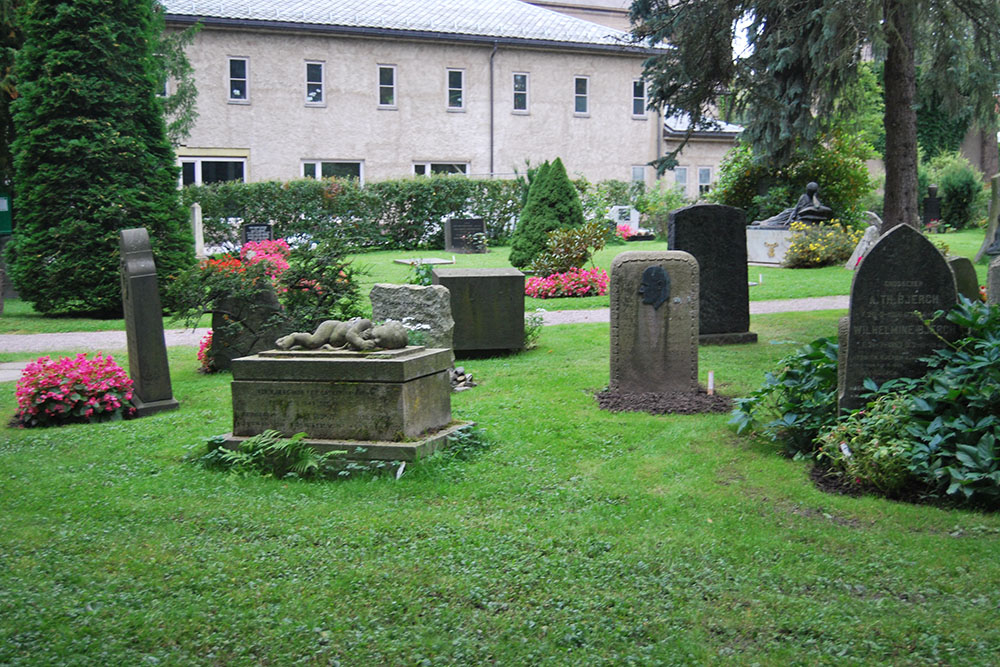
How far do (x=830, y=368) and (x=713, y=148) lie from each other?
117ft

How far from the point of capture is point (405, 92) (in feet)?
113

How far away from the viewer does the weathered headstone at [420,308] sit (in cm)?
1003

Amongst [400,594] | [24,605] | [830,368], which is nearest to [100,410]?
[24,605]

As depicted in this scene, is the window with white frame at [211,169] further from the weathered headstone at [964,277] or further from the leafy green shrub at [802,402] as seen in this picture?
the leafy green shrub at [802,402]

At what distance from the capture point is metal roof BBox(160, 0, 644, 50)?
3189 cm

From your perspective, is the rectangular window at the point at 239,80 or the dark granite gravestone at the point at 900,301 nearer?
the dark granite gravestone at the point at 900,301

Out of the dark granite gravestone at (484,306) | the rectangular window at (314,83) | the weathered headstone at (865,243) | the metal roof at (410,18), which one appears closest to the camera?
the dark granite gravestone at (484,306)

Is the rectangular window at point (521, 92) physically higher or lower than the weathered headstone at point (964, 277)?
higher

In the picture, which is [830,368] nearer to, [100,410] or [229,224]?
[100,410]

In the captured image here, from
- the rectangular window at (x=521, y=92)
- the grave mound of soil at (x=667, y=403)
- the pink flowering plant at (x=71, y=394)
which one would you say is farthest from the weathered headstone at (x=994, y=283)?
the rectangular window at (x=521, y=92)

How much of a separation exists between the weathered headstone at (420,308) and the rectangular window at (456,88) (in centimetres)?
2644

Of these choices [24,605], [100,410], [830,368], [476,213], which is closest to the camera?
[24,605]

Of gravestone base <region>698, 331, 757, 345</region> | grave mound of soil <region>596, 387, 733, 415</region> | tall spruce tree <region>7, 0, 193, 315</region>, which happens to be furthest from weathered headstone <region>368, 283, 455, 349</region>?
tall spruce tree <region>7, 0, 193, 315</region>

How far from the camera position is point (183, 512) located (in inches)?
221
